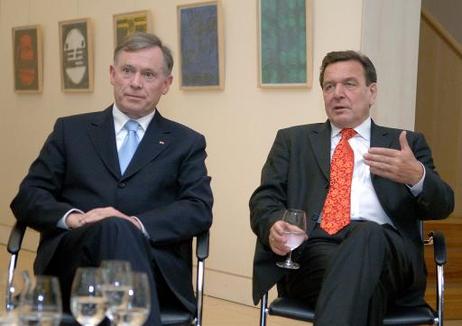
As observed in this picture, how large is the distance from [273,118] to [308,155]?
1939 millimetres

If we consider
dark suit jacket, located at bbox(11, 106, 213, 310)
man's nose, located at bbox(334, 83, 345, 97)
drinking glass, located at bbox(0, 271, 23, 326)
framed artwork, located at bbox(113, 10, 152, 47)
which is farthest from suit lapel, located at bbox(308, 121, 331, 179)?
framed artwork, located at bbox(113, 10, 152, 47)

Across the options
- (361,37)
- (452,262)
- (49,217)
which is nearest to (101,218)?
(49,217)

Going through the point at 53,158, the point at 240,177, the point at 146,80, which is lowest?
the point at 240,177

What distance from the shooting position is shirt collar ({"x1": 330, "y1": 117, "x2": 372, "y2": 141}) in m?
4.29

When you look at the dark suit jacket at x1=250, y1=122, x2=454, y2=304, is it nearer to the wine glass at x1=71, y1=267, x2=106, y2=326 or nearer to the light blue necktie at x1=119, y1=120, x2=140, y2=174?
the light blue necktie at x1=119, y1=120, x2=140, y2=174

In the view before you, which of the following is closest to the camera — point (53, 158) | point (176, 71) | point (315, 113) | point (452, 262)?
point (53, 158)

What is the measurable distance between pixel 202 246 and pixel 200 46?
3.20 meters

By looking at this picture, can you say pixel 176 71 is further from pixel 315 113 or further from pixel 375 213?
pixel 375 213

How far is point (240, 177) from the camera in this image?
255 inches

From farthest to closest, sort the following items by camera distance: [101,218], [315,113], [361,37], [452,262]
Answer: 1. [452,262]
2. [315,113]
3. [361,37]
4. [101,218]

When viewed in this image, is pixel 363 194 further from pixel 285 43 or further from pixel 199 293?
pixel 285 43

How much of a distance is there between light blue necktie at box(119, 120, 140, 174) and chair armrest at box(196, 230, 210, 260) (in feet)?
1.68

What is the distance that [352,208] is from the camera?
408 centimetres

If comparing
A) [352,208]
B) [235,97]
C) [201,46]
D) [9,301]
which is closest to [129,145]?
[352,208]
